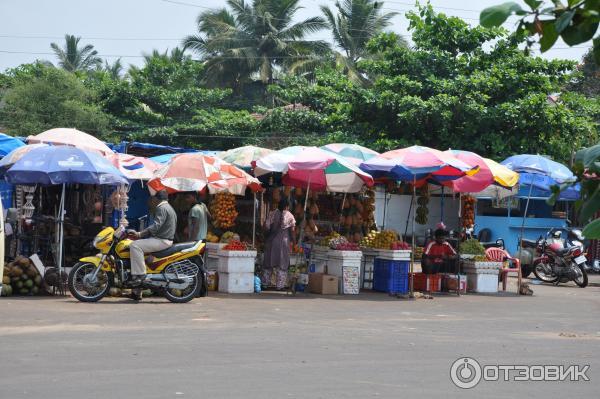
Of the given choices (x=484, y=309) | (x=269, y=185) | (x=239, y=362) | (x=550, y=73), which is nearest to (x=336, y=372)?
(x=239, y=362)

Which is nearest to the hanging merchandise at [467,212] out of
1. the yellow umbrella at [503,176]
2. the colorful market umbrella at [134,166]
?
the yellow umbrella at [503,176]

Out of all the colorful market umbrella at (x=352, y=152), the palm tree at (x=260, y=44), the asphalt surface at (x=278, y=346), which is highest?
the palm tree at (x=260, y=44)

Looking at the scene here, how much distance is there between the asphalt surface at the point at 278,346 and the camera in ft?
23.1

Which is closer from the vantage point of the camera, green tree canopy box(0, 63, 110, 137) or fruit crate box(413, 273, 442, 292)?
fruit crate box(413, 273, 442, 292)

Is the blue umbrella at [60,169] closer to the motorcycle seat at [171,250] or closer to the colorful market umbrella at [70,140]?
the motorcycle seat at [171,250]

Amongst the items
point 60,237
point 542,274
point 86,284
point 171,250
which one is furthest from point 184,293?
point 542,274

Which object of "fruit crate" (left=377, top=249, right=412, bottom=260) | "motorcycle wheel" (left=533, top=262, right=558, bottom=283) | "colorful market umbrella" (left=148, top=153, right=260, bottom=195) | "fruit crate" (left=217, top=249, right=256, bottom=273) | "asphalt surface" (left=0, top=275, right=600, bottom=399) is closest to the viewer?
"asphalt surface" (left=0, top=275, right=600, bottom=399)

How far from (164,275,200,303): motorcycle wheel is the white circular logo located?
→ 6194mm

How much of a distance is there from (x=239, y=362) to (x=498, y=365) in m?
2.61

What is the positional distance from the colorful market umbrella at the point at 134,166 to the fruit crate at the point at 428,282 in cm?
619

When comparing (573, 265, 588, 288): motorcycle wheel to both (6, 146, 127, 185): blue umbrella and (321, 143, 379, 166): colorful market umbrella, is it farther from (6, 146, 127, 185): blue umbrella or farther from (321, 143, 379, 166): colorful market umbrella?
(6, 146, 127, 185): blue umbrella

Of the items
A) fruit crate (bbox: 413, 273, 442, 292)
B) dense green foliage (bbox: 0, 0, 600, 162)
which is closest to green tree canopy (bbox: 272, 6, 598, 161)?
dense green foliage (bbox: 0, 0, 600, 162)

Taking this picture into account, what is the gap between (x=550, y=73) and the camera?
88.4 feet

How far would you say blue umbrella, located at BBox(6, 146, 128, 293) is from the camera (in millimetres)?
14062
